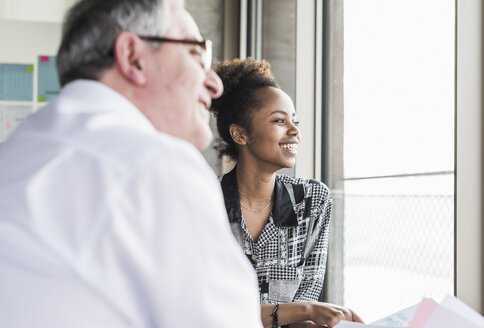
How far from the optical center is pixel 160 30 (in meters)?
0.74

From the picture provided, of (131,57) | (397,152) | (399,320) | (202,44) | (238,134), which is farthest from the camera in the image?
(238,134)

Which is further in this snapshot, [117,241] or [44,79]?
[44,79]

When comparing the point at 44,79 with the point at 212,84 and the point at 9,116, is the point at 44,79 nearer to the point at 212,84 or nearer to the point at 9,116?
the point at 9,116

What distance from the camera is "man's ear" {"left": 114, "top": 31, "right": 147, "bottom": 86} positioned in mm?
695

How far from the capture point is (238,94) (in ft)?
6.58

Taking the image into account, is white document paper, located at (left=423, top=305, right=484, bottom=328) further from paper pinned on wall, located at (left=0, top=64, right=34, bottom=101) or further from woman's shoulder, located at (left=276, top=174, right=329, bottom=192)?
paper pinned on wall, located at (left=0, top=64, right=34, bottom=101)

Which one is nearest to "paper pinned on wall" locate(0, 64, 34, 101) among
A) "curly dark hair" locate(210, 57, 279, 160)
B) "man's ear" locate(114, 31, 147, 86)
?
"curly dark hair" locate(210, 57, 279, 160)

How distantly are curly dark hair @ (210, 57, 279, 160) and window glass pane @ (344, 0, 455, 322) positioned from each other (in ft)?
1.24

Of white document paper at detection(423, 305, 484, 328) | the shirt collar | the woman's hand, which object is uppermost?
the shirt collar

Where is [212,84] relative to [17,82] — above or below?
below

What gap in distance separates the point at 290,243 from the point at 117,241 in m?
1.29

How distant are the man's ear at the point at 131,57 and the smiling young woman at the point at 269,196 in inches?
36.2

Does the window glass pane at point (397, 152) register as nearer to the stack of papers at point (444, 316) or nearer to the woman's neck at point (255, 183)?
the woman's neck at point (255, 183)

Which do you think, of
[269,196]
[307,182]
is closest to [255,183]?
[269,196]
